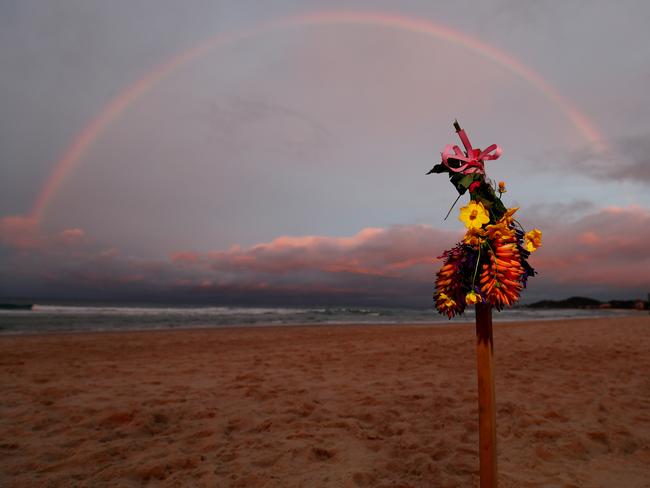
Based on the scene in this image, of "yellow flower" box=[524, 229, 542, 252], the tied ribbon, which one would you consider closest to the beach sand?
"yellow flower" box=[524, 229, 542, 252]

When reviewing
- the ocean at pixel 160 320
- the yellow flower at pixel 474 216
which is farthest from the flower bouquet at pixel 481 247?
the ocean at pixel 160 320

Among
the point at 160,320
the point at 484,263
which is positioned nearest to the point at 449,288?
the point at 484,263

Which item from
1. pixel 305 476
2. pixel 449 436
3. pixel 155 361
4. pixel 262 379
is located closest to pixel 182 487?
pixel 305 476

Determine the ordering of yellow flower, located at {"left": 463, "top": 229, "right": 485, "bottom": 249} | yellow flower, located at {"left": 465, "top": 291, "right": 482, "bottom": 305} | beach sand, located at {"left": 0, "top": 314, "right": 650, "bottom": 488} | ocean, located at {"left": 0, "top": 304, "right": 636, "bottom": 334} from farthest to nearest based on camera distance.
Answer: ocean, located at {"left": 0, "top": 304, "right": 636, "bottom": 334} → beach sand, located at {"left": 0, "top": 314, "right": 650, "bottom": 488} → yellow flower, located at {"left": 463, "top": 229, "right": 485, "bottom": 249} → yellow flower, located at {"left": 465, "top": 291, "right": 482, "bottom": 305}

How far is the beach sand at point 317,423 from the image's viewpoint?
3.92m

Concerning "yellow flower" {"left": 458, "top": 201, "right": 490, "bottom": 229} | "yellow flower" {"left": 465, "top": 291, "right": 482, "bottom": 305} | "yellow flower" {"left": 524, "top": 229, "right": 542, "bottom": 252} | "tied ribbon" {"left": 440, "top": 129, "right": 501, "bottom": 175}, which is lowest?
"yellow flower" {"left": 465, "top": 291, "right": 482, "bottom": 305}

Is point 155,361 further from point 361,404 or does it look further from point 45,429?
point 361,404

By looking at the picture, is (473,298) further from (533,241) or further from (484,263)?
(533,241)

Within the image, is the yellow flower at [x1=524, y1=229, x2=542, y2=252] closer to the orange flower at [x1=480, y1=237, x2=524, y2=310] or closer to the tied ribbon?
the orange flower at [x1=480, y1=237, x2=524, y2=310]

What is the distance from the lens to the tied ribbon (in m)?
2.47

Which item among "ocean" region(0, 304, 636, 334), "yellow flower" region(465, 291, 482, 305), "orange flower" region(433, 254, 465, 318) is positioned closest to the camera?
"yellow flower" region(465, 291, 482, 305)

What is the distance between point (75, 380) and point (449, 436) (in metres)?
7.38

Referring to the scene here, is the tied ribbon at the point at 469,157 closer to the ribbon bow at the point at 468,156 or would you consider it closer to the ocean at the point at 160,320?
the ribbon bow at the point at 468,156

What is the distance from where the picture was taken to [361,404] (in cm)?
627
